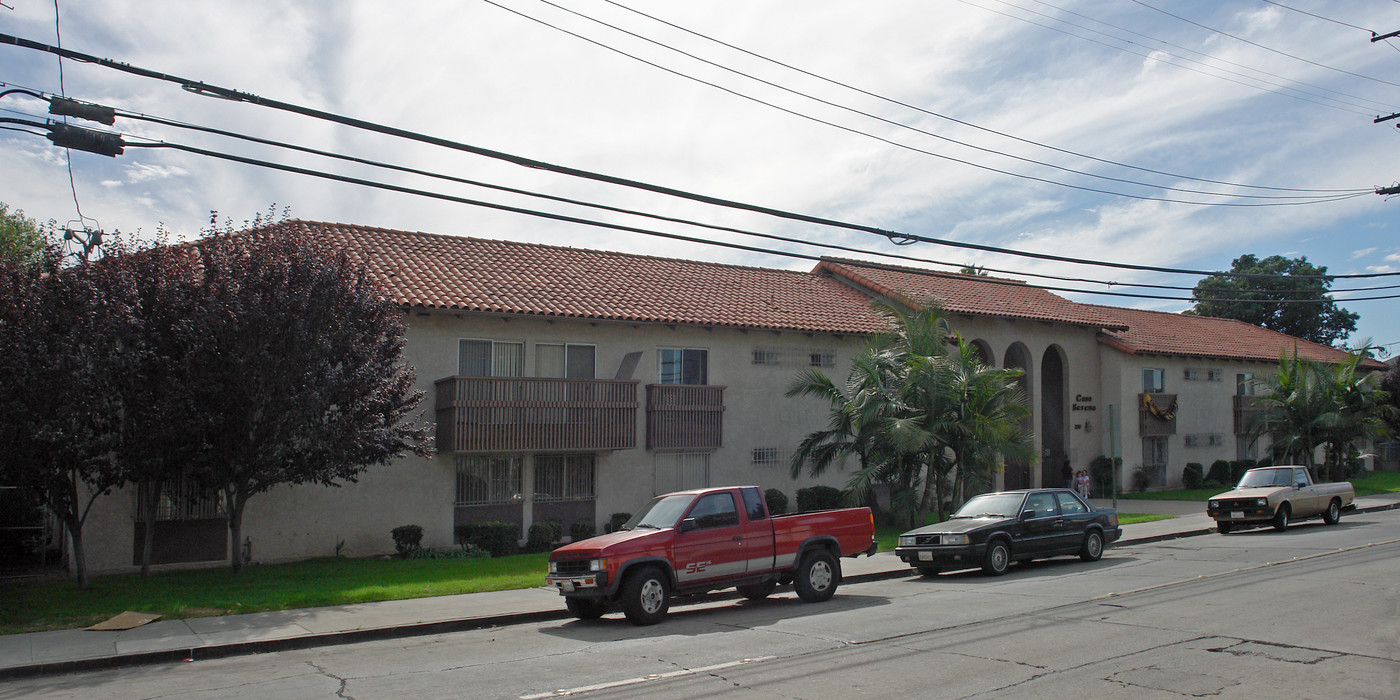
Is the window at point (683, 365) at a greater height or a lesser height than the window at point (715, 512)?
greater

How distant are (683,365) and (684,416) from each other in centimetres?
151

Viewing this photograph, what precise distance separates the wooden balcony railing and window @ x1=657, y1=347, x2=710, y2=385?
0.72m

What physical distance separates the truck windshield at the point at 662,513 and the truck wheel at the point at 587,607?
1137mm

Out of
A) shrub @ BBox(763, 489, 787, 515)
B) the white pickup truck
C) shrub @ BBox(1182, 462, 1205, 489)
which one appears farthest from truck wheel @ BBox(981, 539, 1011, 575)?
shrub @ BBox(1182, 462, 1205, 489)

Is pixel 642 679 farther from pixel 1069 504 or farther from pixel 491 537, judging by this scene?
pixel 491 537

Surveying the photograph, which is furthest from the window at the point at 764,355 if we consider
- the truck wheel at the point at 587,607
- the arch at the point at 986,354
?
the truck wheel at the point at 587,607

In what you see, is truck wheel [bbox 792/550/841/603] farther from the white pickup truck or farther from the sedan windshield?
the white pickup truck

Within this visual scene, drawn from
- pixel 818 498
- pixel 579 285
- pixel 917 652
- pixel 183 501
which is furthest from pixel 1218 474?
pixel 183 501

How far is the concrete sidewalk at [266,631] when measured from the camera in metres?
10.2

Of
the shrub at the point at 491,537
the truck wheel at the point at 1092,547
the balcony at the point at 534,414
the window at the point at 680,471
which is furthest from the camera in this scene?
the window at the point at 680,471

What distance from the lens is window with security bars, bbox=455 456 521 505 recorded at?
67.7 feet

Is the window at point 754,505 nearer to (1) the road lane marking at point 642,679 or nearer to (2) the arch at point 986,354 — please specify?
(1) the road lane marking at point 642,679

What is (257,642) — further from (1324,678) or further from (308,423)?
(1324,678)

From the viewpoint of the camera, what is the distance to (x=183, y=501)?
17.9 m
